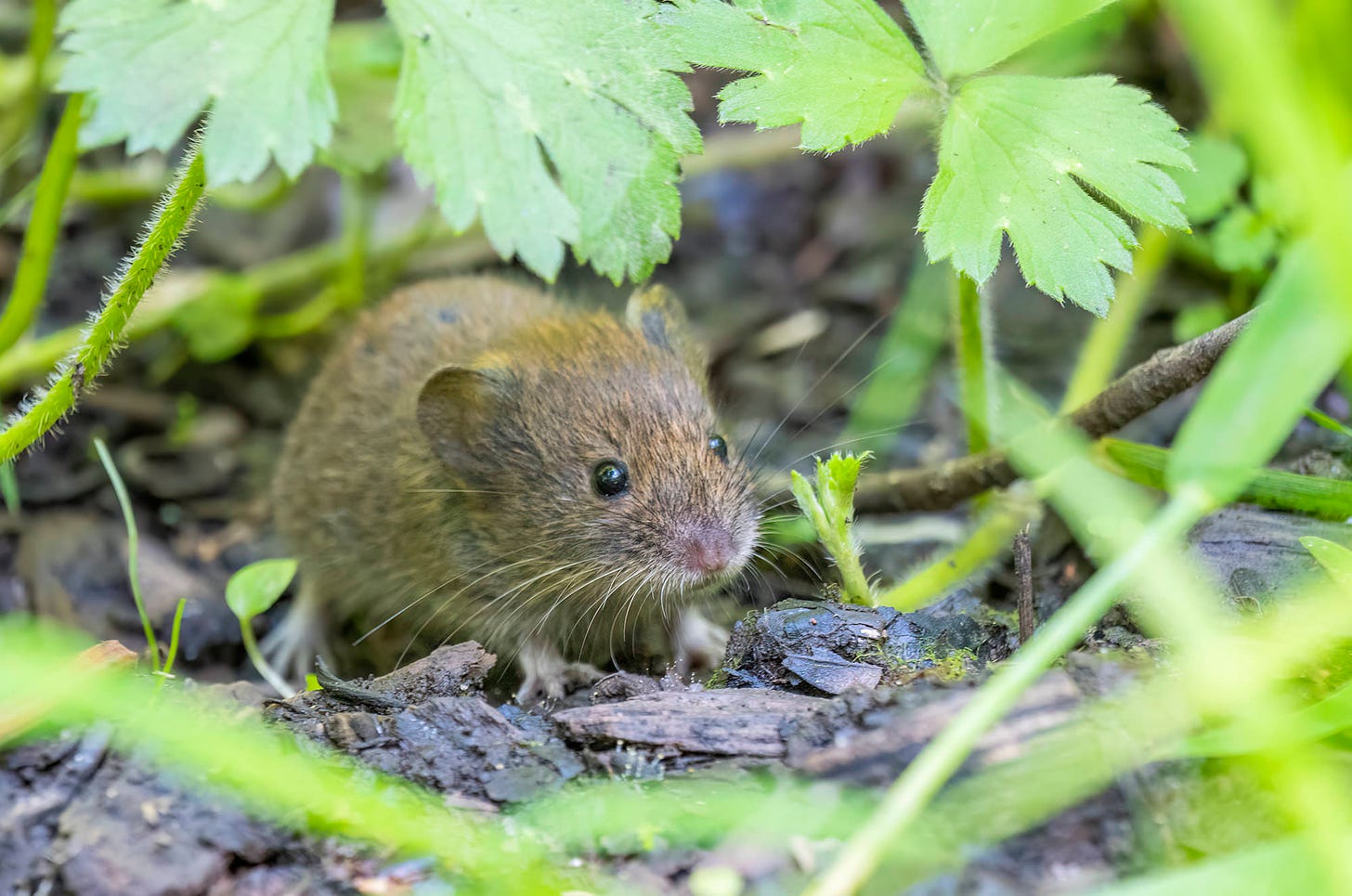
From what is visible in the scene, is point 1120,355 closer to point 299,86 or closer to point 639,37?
point 639,37

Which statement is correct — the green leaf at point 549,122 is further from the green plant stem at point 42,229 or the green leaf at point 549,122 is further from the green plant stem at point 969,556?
the green plant stem at point 42,229

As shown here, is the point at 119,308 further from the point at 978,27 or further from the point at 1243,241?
the point at 1243,241

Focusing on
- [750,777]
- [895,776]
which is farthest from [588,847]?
[895,776]

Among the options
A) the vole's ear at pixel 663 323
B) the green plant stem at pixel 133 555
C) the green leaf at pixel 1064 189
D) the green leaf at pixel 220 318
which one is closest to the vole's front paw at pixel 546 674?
the green plant stem at pixel 133 555

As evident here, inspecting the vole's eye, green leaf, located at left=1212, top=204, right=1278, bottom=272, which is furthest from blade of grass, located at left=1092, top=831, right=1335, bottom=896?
green leaf, located at left=1212, top=204, right=1278, bottom=272

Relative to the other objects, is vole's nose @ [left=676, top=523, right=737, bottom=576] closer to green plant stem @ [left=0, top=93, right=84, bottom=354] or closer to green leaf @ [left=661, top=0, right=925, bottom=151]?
green leaf @ [left=661, top=0, right=925, bottom=151]
